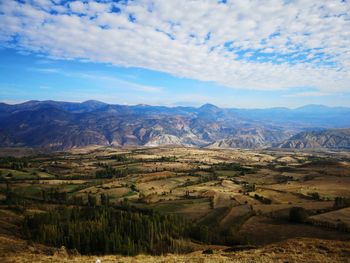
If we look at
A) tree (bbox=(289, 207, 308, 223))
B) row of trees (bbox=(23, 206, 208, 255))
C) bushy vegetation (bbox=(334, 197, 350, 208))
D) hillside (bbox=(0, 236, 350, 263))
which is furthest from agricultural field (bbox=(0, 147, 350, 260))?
hillside (bbox=(0, 236, 350, 263))

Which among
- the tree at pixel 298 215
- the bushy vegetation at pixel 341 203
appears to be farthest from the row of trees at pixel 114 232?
the bushy vegetation at pixel 341 203

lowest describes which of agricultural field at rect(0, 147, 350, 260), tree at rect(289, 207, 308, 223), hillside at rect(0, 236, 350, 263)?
agricultural field at rect(0, 147, 350, 260)

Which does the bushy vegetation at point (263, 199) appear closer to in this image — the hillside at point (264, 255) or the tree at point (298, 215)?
the tree at point (298, 215)

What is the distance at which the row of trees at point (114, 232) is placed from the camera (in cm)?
7488

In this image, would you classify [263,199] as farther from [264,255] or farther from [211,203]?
[264,255]

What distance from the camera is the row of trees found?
7488 centimetres

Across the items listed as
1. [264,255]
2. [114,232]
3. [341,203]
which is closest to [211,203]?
[341,203]

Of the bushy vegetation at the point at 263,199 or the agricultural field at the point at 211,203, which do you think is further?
the bushy vegetation at the point at 263,199

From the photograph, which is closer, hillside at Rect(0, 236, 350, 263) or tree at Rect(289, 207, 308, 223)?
hillside at Rect(0, 236, 350, 263)

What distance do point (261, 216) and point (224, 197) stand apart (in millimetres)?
34841

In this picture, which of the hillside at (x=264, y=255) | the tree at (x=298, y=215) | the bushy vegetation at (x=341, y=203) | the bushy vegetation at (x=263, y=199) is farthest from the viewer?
the bushy vegetation at (x=263, y=199)

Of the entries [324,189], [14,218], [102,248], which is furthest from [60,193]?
[324,189]

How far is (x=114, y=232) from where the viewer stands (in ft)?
267

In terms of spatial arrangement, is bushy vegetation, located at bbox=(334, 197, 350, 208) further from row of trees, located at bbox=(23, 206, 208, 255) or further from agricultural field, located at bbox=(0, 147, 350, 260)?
row of trees, located at bbox=(23, 206, 208, 255)
